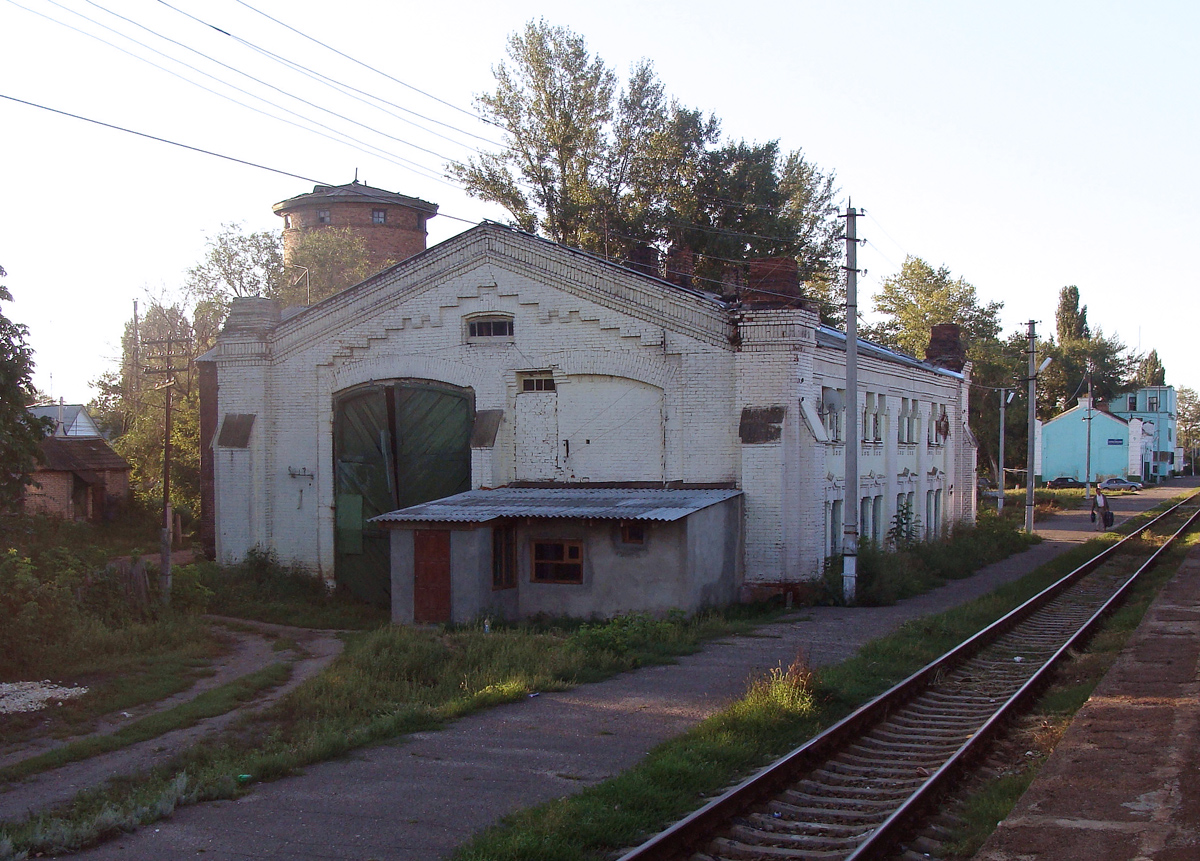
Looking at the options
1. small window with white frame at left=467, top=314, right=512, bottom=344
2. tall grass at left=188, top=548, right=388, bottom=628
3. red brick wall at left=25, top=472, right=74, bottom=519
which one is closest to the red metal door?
tall grass at left=188, top=548, right=388, bottom=628

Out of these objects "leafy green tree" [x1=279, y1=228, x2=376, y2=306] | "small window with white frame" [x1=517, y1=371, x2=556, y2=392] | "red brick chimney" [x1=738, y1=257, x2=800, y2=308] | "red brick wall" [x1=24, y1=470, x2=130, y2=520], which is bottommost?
"red brick wall" [x1=24, y1=470, x2=130, y2=520]

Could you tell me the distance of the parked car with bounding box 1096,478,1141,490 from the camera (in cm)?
7400

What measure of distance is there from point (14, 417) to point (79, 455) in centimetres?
2359

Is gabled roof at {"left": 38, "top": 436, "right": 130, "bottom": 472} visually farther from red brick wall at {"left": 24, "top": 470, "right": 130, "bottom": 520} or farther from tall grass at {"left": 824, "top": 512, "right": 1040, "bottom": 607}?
tall grass at {"left": 824, "top": 512, "right": 1040, "bottom": 607}

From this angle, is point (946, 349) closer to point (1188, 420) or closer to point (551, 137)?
point (551, 137)

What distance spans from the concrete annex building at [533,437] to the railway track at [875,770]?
17.6 feet

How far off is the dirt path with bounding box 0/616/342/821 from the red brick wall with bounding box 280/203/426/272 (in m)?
32.2

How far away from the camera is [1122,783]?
8.05m

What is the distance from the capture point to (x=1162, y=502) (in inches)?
2349

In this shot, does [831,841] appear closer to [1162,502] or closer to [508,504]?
[508,504]

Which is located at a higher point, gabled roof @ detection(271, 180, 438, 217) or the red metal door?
gabled roof @ detection(271, 180, 438, 217)

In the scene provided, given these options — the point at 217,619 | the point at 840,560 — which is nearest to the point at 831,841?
the point at 840,560

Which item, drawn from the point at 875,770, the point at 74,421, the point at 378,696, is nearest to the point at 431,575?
the point at 378,696

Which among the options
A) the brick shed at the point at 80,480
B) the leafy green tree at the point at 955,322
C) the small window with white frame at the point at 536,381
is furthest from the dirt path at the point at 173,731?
the leafy green tree at the point at 955,322
